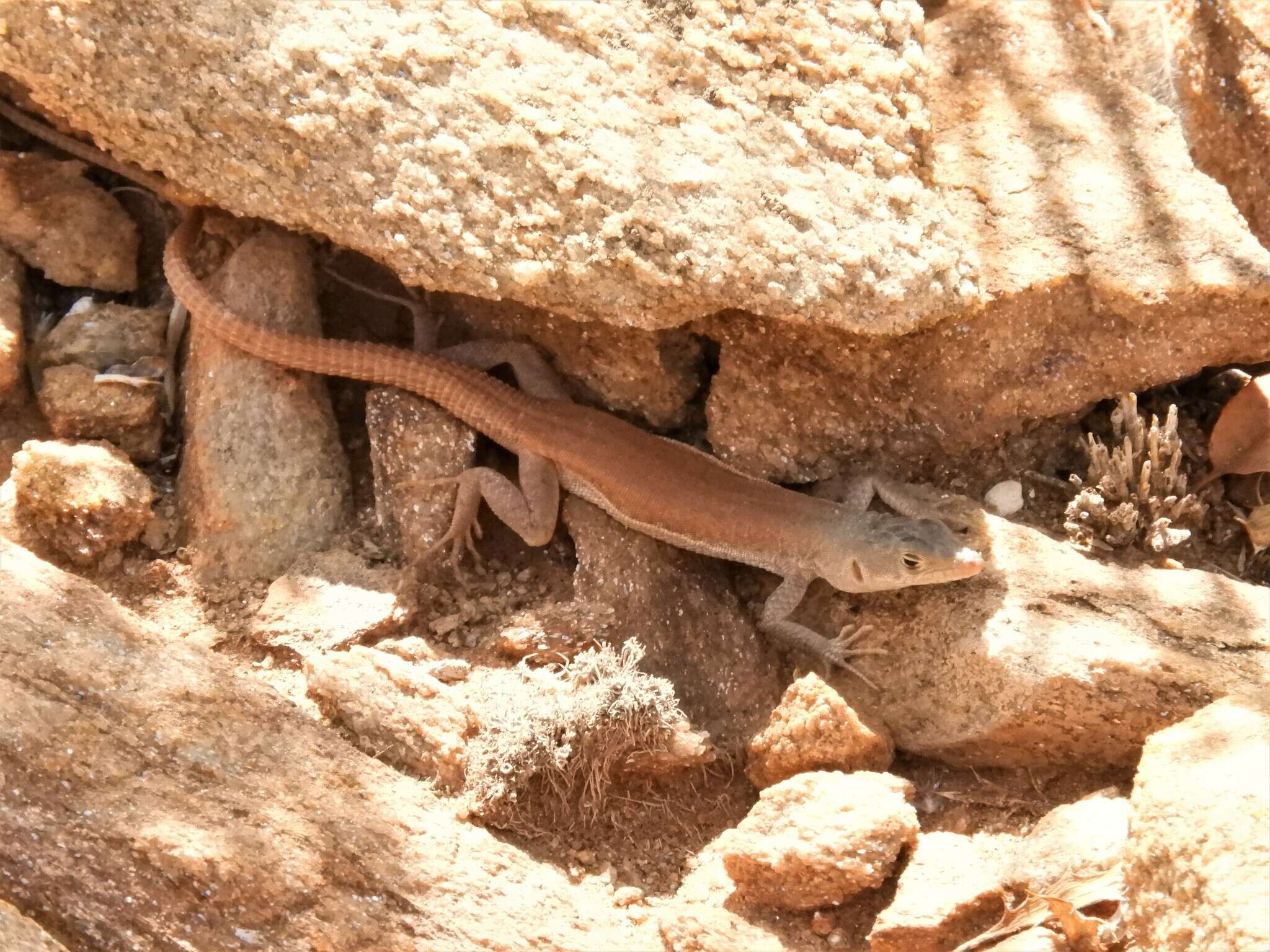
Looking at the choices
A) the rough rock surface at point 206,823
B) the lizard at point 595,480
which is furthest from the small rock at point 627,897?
the lizard at point 595,480

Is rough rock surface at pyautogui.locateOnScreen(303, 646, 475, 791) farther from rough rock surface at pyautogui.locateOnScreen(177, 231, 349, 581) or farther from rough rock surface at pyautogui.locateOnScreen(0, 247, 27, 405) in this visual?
rough rock surface at pyautogui.locateOnScreen(0, 247, 27, 405)

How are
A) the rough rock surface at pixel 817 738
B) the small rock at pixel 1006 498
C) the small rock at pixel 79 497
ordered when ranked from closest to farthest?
1. the rough rock surface at pixel 817 738
2. the small rock at pixel 79 497
3. the small rock at pixel 1006 498

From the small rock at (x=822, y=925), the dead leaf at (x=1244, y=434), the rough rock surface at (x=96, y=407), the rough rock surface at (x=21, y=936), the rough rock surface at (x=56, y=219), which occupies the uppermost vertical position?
the rough rock surface at (x=56, y=219)

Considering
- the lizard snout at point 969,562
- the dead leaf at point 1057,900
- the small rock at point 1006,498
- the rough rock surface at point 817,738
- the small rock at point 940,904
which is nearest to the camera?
the dead leaf at point 1057,900

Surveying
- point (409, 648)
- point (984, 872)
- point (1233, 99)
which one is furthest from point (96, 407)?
point (1233, 99)

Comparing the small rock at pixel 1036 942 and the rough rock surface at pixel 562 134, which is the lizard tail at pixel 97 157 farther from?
the small rock at pixel 1036 942

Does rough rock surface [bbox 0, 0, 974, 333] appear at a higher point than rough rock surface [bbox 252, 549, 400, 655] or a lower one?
higher

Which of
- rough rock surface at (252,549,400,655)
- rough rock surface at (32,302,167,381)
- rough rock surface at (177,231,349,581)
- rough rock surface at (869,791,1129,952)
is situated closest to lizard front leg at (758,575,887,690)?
rough rock surface at (869,791,1129,952)
